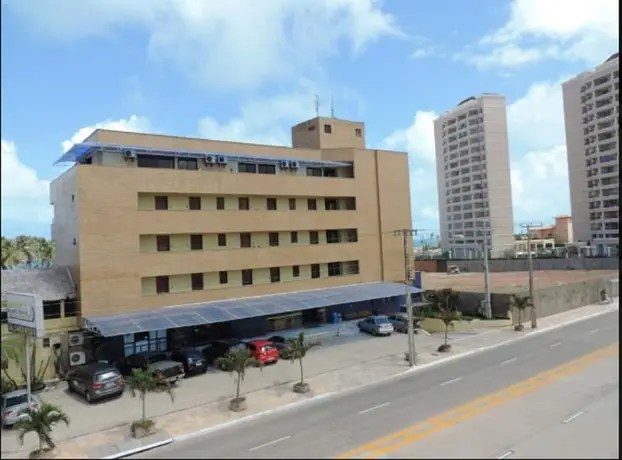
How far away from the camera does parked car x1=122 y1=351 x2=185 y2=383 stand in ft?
78.3

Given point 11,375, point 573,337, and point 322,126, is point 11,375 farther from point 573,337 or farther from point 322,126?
point 573,337

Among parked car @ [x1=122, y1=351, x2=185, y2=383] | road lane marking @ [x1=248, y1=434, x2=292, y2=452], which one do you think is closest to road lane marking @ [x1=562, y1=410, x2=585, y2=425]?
road lane marking @ [x1=248, y1=434, x2=292, y2=452]

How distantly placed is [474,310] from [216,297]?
22.8m

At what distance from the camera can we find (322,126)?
41969 millimetres

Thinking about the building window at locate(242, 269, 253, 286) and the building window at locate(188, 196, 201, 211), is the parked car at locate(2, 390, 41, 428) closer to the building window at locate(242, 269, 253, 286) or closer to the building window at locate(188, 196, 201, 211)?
the building window at locate(188, 196, 201, 211)

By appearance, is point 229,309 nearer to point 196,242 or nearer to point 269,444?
point 196,242

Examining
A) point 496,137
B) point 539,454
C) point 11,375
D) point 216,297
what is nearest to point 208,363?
point 216,297

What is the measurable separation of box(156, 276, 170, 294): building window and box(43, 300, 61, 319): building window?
561 cm

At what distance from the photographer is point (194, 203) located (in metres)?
32.4

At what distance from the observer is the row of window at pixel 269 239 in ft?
102

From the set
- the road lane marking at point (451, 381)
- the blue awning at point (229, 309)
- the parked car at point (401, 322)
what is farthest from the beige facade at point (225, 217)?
the road lane marking at point (451, 381)

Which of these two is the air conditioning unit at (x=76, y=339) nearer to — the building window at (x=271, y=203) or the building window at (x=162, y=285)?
the building window at (x=162, y=285)

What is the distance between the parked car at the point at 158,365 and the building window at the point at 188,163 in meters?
12.9

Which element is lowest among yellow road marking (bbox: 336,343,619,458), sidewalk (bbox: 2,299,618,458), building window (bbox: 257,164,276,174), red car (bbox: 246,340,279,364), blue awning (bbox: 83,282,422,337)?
sidewalk (bbox: 2,299,618,458)
